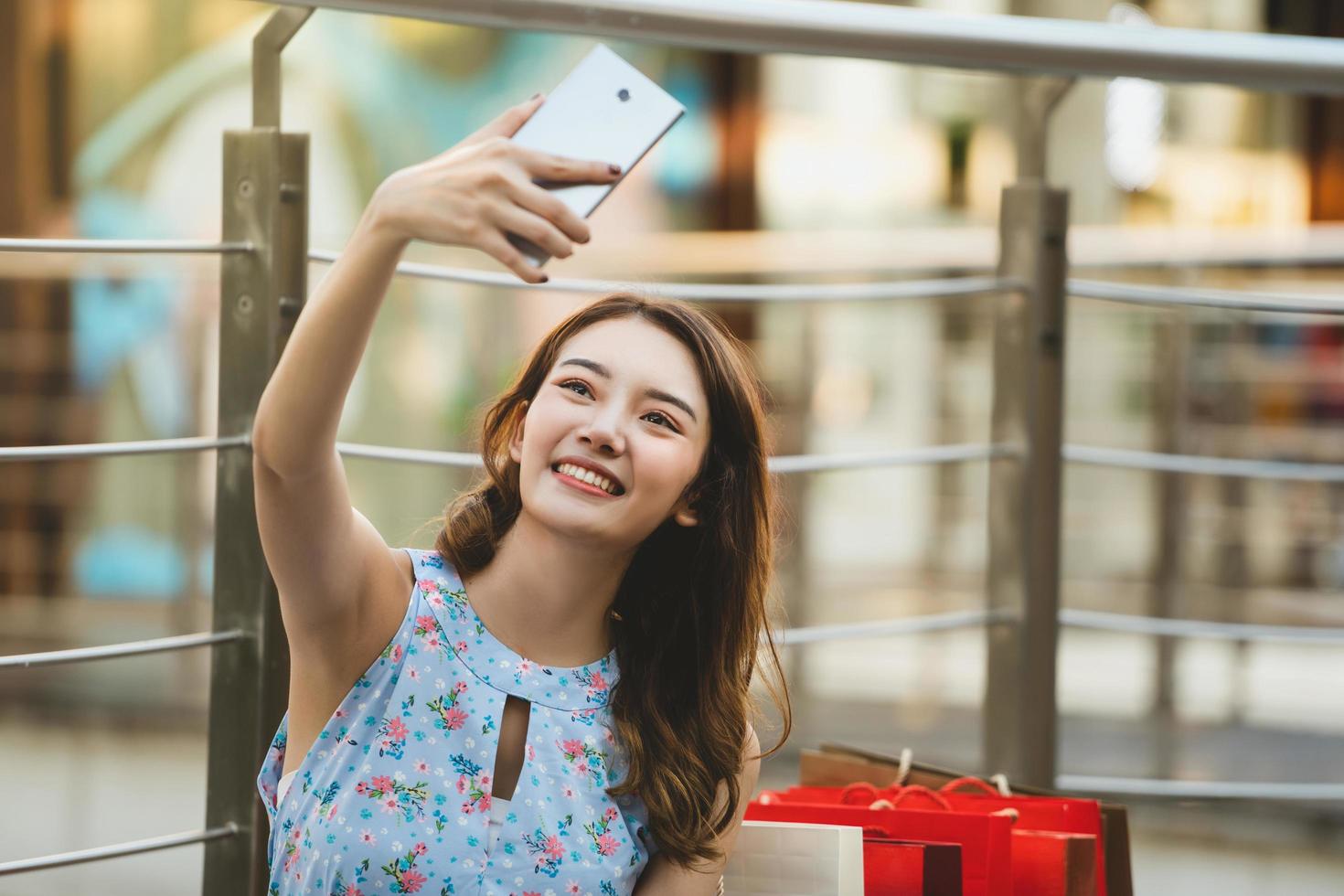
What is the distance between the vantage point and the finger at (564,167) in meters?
0.94

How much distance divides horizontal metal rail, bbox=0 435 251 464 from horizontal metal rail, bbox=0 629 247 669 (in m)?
0.16

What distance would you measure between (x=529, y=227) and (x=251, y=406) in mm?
492

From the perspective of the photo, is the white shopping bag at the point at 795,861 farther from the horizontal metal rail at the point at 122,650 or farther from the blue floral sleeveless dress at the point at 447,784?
the horizontal metal rail at the point at 122,650

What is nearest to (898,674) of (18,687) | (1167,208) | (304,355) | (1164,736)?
(1164,736)

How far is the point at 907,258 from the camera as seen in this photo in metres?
4.64

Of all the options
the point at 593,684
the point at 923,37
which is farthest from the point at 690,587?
the point at 923,37

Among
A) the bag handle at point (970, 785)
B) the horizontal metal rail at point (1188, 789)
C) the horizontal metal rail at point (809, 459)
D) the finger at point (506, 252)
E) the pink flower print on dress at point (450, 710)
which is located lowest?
the horizontal metal rail at point (1188, 789)

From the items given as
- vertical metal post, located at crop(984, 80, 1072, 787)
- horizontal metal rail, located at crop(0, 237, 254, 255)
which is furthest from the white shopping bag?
horizontal metal rail, located at crop(0, 237, 254, 255)

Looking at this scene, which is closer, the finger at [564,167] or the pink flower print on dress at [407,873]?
the finger at [564,167]

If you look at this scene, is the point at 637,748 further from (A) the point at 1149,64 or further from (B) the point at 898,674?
(B) the point at 898,674

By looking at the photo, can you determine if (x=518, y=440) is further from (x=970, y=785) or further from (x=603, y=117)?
(x=970, y=785)

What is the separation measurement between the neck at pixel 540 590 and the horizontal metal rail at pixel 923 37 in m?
0.42

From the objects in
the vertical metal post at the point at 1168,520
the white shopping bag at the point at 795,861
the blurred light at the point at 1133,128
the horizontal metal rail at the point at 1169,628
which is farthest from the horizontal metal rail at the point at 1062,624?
the blurred light at the point at 1133,128

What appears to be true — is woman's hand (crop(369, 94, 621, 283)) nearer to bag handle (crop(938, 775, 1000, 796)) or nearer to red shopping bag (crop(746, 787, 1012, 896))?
red shopping bag (crop(746, 787, 1012, 896))
